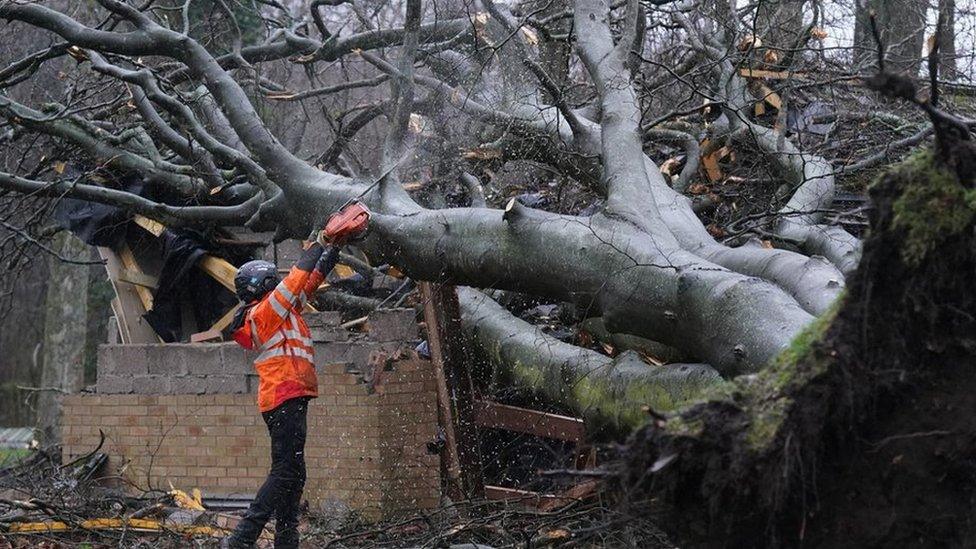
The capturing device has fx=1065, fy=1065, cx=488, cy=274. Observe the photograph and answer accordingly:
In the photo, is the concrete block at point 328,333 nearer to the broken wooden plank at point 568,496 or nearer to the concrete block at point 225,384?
the concrete block at point 225,384

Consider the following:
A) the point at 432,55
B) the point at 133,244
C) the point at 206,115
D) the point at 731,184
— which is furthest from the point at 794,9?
the point at 133,244

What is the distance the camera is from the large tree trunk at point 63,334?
15727mm

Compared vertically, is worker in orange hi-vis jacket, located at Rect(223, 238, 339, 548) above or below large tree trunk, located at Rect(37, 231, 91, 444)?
below

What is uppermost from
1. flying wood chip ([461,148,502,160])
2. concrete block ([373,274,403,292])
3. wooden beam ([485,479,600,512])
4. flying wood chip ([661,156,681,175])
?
flying wood chip ([461,148,502,160])

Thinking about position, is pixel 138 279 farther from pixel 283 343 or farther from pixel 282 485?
pixel 282 485

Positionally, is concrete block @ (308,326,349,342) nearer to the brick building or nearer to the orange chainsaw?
the brick building

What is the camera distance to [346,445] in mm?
7711

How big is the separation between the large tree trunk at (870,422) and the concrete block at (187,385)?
683cm

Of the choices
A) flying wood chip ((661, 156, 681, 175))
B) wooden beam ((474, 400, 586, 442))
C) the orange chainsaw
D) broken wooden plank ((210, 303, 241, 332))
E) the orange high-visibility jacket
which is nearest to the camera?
the orange chainsaw

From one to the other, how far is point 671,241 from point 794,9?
→ 6325 millimetres

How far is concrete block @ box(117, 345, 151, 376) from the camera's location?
9000 millimetres

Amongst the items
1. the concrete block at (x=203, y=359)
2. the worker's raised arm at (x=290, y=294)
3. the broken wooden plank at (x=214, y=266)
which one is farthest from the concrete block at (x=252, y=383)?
the worker's raised arm at (x=290, y=294)

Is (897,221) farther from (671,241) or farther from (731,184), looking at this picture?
(731,184)

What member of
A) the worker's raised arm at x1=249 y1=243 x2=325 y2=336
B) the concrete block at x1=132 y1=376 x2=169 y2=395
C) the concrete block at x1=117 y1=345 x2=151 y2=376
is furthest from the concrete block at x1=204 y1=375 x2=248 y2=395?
the worker's raised arm at x1=249 y1=243 x2=325 y2=336
